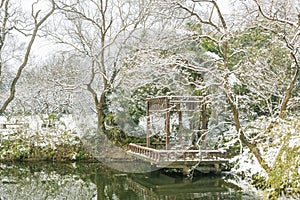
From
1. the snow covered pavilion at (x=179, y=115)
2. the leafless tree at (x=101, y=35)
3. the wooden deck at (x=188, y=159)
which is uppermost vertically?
the leafless tree at (x=101, y=35)

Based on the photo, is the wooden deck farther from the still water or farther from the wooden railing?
the still water

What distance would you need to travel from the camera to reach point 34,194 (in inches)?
394

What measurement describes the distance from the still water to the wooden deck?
1.11 feet

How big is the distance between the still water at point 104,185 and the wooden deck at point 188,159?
0.34 metres

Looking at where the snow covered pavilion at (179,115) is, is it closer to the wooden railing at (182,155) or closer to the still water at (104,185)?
the wooden railing at (182,155)

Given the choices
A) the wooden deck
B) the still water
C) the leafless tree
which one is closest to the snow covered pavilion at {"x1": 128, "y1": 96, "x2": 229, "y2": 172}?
the wooden deck

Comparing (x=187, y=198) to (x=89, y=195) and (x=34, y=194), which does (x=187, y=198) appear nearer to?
(x=89, y=195)

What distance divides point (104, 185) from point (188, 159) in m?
2.23

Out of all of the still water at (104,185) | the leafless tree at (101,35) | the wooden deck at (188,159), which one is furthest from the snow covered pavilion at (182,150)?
the leafless tree at (101,35)

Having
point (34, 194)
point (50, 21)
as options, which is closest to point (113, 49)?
point (50, 21)

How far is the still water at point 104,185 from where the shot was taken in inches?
379

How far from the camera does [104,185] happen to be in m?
11.1

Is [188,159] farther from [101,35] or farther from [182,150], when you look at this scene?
[101,35]

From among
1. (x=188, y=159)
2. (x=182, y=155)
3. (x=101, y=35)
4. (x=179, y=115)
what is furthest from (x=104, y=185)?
(x=101, y=35)
